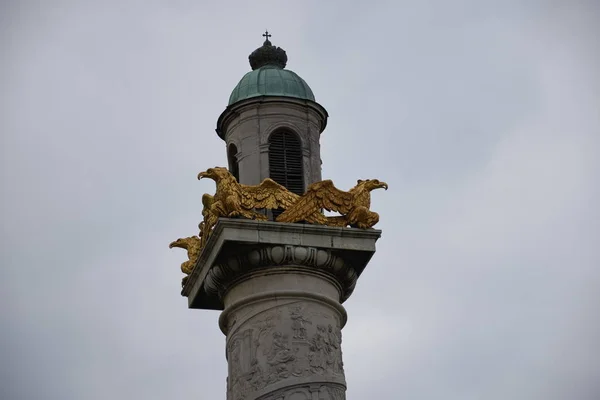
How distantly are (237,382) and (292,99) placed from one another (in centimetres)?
718

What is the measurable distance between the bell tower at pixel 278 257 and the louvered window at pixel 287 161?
0.08 feet

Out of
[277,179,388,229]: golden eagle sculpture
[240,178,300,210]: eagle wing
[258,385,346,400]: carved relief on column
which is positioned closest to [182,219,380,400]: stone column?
[258,385,346,400]: carved relief on column

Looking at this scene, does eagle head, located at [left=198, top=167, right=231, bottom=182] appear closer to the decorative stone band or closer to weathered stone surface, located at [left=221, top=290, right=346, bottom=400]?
the decorative stone band

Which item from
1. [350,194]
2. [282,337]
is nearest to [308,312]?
[282,337]

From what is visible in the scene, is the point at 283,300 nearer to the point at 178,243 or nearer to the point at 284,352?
the point at 284,352

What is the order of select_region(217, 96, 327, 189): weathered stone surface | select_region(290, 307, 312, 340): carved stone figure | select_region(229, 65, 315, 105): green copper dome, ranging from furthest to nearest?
select_region(229, 65, 315, 105): green copper dome < select_region(217, 96, 327, 189): weathered stone surface < select_region(290, 307, 312, 340): carved stone figure

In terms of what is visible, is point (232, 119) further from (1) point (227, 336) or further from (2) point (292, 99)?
(1) point (227, 336)

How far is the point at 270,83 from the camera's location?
35.0 m

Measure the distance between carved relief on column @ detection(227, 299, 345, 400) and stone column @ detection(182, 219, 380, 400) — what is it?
2 centimetres

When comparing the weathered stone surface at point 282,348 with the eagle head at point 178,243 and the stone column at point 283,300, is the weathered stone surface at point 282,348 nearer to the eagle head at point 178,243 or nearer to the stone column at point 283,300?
the stone column at point 283,300

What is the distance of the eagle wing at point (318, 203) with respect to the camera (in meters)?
32.3

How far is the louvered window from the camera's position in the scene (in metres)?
34.1

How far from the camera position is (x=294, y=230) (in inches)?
1257

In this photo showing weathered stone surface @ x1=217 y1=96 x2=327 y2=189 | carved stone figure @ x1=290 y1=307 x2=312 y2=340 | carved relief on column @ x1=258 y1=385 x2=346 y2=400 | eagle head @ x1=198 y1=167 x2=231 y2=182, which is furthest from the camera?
weathered stone surface @ x1=217 y1=96 x2=327 y2=189
